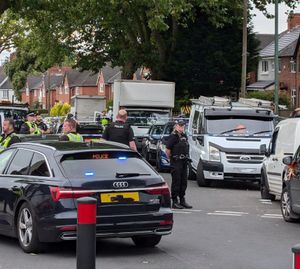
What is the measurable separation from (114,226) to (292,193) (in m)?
4.50

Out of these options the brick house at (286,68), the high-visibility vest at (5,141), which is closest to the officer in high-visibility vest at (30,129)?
the high-visibility vest at (5,141)

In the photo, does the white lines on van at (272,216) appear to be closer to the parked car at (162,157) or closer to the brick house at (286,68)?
the parked car at (162,157)

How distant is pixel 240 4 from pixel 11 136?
28.0 meters

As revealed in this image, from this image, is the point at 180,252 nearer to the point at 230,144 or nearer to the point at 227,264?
the point at 227,264

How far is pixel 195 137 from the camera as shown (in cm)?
2044

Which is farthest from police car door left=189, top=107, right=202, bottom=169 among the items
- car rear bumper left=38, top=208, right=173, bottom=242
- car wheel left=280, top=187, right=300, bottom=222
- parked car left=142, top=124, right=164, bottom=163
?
car rear bumper left=38, top=208, right=173, bottom=242

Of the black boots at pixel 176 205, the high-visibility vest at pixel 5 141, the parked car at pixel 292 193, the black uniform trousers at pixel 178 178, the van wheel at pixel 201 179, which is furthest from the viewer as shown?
the van wheel at pixel 201 179

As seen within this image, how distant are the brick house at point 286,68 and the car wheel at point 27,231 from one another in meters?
49.1

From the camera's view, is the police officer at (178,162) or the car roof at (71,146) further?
the police officer at (178,162)

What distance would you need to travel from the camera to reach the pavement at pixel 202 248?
28.9ft

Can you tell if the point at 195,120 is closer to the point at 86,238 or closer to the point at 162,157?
the point at 162,157

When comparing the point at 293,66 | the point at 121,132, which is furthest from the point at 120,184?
the point at 293,66

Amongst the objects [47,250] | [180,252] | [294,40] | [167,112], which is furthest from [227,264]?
[294,40]

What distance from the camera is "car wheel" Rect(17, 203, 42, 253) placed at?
9.07 meters
